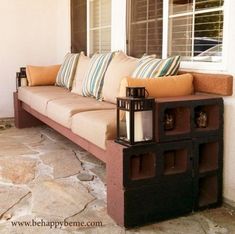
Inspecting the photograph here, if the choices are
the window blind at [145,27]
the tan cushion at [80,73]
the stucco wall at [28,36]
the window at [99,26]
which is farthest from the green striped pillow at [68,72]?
the window blind at [145,27]

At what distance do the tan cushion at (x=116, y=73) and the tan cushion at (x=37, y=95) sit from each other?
660 millimetres

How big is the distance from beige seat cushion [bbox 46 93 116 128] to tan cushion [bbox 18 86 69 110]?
0.87 feet

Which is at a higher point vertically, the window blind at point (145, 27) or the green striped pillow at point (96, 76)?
the window blind at point (145, 27)

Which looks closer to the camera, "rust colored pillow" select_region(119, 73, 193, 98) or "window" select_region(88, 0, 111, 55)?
"rust colored pillow" select_region(119, 73, 193, 98)

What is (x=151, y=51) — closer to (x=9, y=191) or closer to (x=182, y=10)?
(x=182, y=10)

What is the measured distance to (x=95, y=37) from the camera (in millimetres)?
4602

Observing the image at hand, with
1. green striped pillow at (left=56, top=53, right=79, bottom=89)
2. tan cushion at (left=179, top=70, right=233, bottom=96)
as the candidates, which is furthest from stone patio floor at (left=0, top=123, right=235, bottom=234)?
green striped pillow at (left=56, top=53, right=79, bottom=89)

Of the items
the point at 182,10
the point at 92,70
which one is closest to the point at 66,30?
the point at 92,70

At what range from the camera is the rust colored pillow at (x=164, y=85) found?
7.22 ft

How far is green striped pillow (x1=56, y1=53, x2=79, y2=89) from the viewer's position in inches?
169

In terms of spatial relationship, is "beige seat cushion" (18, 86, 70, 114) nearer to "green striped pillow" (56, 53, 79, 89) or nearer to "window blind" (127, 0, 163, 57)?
"green striped pillow" (56, 53, 79, 89)

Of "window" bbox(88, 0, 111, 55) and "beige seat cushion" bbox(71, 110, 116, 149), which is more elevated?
"window" bbox(88, 0, 111, 55)

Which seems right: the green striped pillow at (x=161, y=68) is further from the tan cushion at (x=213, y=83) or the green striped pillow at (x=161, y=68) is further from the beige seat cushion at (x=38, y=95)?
the beige seat cushion at (x=38, y=95)

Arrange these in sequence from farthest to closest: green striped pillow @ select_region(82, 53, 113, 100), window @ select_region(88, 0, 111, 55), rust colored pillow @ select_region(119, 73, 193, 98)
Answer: window @ select_region(88, 0, 111, 55) < green striped pillow @ select_region(82, 53, 113, 100) < rust colored pillow @ select_region(119, 73, 193, 98)
